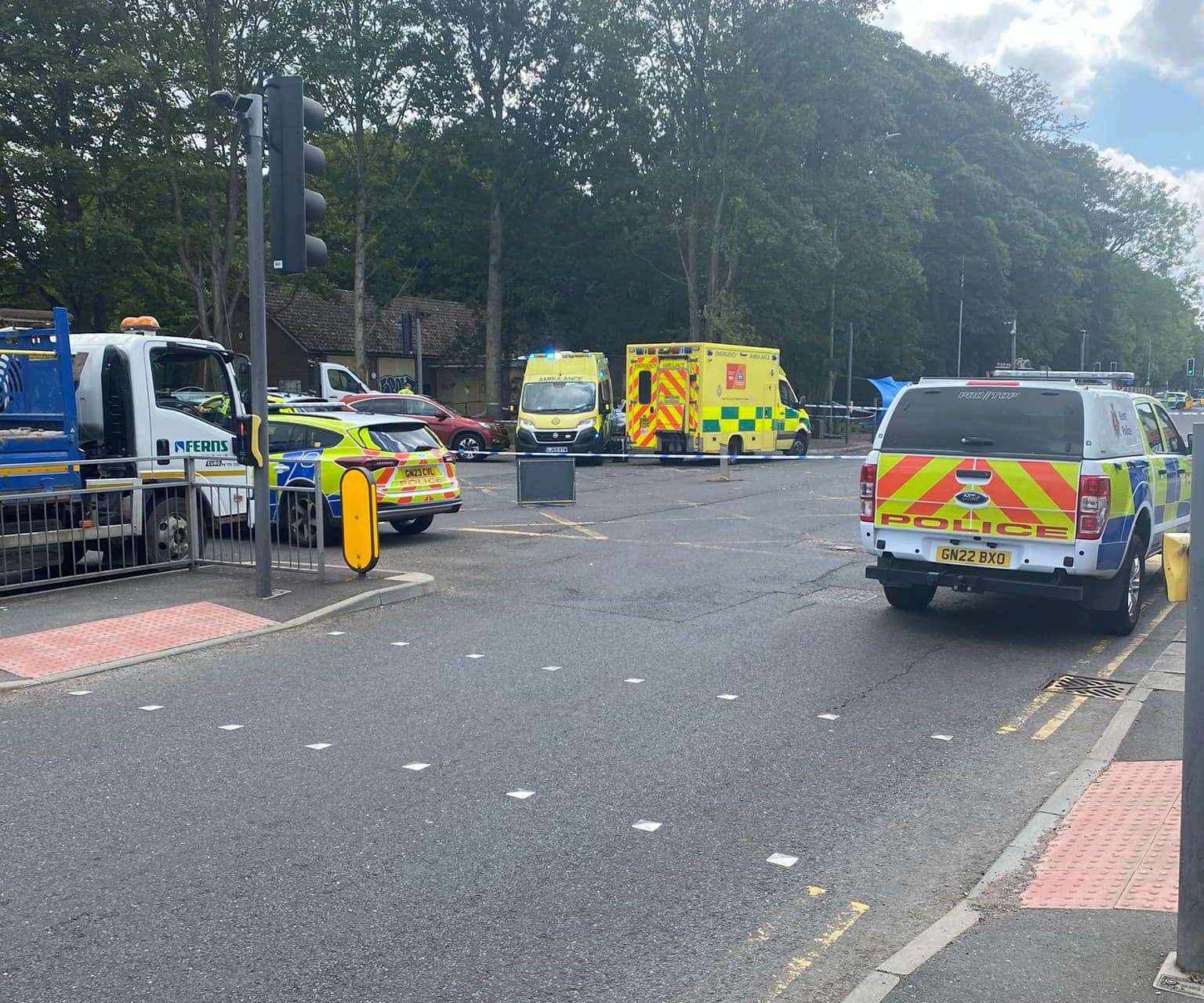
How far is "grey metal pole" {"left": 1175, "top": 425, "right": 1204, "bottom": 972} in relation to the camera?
367 cm

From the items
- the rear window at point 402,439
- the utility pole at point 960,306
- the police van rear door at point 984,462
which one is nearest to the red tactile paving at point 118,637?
the rear window at point 402,439

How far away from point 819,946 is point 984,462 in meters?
5.80

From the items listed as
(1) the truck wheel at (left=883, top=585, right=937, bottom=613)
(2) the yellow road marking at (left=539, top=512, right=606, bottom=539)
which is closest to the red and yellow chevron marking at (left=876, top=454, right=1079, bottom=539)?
(1) the truck wheel at (left=883, top=585, right=937, bottom=613)

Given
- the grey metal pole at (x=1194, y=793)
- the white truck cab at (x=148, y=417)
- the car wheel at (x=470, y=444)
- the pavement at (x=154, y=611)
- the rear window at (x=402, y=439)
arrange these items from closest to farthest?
the grey metal pole at (x=1194, y=793)
the pavement at (x=154, y=611)
the white truck cab at (x=148, y=417)
the rear window at (x=402, y=439)
the car wheel at (x=470, y=444)

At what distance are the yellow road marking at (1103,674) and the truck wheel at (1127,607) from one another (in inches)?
5.2

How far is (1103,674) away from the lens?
326 inches

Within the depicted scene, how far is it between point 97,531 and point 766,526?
8660mm

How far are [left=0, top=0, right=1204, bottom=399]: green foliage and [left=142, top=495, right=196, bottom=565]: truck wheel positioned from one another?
71.7 feet

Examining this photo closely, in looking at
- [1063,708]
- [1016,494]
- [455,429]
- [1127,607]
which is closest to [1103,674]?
[1063,708]

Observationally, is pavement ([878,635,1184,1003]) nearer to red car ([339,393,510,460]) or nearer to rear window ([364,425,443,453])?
rear window ([364,425,443,453])

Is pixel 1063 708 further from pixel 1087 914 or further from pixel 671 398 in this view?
pixel 671 398

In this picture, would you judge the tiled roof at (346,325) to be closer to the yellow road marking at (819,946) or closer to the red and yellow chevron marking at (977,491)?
the red and yellow chevron marking at (977,491)

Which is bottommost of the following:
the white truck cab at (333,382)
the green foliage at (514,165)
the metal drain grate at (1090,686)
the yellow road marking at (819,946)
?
the yellow road marking at (819,946)

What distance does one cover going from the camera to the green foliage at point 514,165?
32.3m
